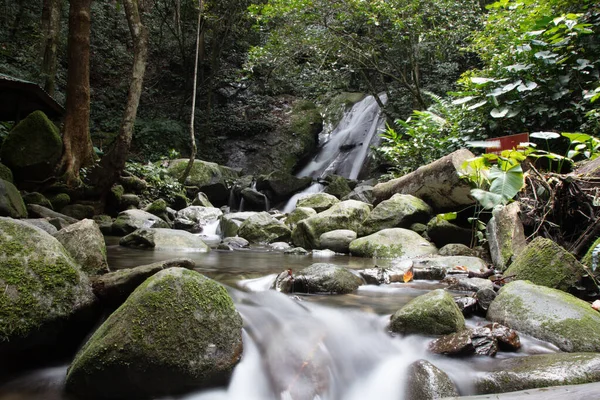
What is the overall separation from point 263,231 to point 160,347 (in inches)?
259

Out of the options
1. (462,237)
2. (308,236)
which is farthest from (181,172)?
(462,237)

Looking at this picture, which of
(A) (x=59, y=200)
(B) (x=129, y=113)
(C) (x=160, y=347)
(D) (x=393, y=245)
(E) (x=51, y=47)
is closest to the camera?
(C) (x=160, y=347)

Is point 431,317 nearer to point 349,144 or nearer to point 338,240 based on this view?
point 338,240

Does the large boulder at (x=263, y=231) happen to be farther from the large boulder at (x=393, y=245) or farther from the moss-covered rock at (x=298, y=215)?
the large boulder at (x=393, y=245)

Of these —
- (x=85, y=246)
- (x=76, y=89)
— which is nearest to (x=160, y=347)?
(x=85, y=246)

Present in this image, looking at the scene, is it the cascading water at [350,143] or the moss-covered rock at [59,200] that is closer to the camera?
the moss-covered rock at [59,200]

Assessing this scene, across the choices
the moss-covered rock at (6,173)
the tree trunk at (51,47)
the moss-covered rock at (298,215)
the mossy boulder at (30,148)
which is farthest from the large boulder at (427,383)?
the tree trunk at (51,47)

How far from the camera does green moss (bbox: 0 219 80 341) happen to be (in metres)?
2.52

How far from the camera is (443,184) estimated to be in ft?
23.3

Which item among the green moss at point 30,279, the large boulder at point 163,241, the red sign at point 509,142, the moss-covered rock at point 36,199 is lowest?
the large boulder at point 163,241

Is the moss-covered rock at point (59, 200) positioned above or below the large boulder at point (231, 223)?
above

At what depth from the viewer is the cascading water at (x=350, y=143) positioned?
1708 cm

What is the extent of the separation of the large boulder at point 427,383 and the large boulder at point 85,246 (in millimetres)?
3037

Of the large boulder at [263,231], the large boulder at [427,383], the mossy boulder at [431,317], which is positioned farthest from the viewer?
the large boulder at [263,231]
